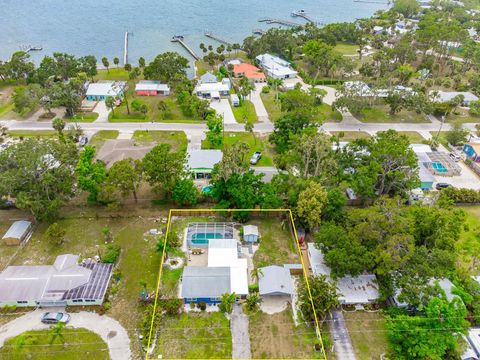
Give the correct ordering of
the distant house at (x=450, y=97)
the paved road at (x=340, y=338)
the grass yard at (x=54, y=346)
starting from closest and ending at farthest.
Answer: the grass yard at (x=54, y=346) → the paved road at (x=340, y=338) → the distant house at (x=450, y=97)

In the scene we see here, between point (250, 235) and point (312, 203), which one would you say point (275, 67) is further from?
point (250, 235)

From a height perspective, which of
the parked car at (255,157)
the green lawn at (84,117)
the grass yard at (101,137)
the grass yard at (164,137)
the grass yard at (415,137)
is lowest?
the grass yard at (101,137)

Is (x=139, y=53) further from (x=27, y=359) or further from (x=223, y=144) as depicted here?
(x=27, y=359)

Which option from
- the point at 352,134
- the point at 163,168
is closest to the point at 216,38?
the point at 352,134

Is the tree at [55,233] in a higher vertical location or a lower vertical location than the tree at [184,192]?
lower

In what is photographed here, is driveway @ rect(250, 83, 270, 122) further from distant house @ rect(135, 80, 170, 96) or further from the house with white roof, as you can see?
the house with white roof

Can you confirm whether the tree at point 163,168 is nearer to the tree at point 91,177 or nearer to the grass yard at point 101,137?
the tree at point 91,177

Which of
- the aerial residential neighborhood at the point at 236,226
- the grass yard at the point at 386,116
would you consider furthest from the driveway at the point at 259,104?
the grass yard at the point at 386,116
